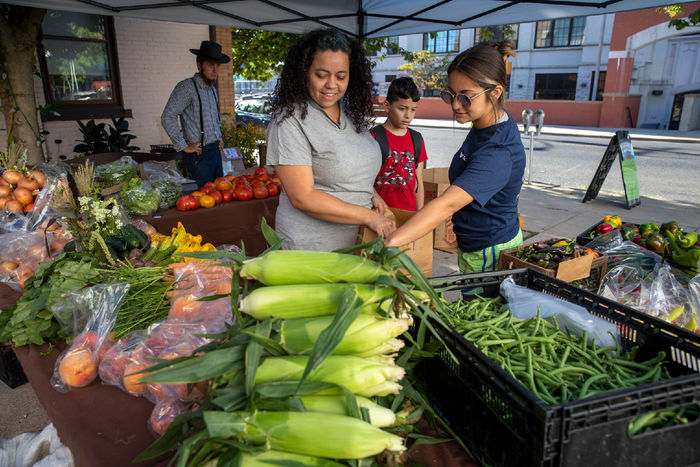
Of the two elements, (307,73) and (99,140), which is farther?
(99,140)

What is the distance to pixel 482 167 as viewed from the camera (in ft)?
6.60

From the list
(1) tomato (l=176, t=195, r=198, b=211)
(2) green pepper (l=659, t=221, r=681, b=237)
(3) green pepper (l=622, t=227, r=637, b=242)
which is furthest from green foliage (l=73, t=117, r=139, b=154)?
(2) green pepper (l=659, t=221, r=681, b=237)

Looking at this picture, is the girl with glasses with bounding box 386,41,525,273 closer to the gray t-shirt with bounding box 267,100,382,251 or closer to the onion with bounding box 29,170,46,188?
the gray t-shirt with bounding box 267,100,382,251

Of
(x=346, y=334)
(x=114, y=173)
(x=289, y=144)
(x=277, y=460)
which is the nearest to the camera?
(x=277, y=460)

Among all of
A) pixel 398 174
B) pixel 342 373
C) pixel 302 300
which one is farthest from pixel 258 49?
pixel 342 373

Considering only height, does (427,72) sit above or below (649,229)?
above

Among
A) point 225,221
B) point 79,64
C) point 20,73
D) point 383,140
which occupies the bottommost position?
point 225,221

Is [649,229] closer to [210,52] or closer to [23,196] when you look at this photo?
[210,52]

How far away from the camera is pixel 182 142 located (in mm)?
5254

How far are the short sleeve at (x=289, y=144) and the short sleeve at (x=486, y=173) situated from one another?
76 centimetres

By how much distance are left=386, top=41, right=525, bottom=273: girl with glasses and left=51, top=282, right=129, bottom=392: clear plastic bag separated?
1.31 metres

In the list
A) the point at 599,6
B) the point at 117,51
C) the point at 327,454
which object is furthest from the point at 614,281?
the point at 117,51

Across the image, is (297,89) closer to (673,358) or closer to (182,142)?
(673,358)

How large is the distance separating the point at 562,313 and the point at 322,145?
1.34 m
